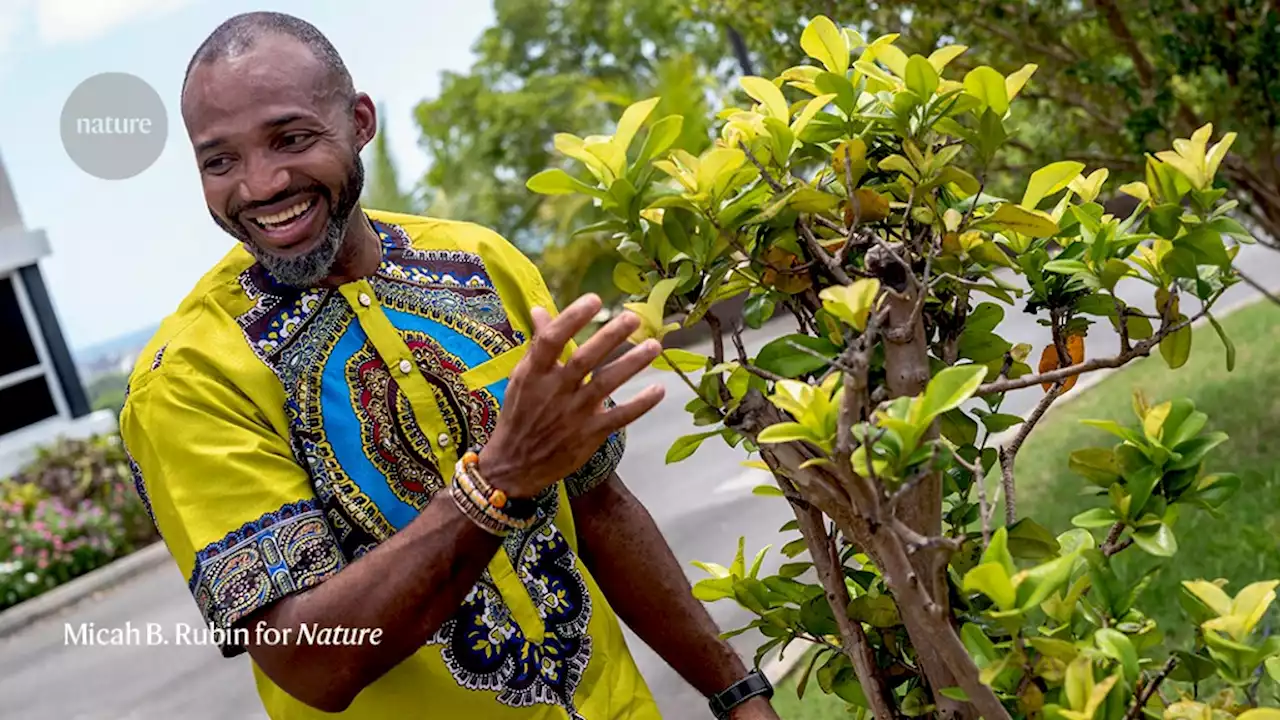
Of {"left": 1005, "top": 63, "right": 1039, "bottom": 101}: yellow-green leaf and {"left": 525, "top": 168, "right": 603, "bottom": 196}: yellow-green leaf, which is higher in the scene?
{"left": 525, "top": 168, "right": 603, "bottom": 196}: yellow-green leaf

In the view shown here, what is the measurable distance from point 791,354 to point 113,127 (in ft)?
7.08

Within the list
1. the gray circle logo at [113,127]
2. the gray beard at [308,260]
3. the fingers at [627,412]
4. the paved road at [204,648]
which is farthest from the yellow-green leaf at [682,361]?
the paved road at [204,648]

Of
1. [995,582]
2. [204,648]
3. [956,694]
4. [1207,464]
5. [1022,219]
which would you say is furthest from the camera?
[204,648]

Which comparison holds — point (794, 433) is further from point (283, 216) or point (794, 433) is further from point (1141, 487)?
point (283, 216)

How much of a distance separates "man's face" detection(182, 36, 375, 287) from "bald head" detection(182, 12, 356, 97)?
0.5 inches

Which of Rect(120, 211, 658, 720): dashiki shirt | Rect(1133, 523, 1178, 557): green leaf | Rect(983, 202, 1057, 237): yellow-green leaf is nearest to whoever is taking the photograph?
Rect(1133, 523, 1178, 557): green leaf

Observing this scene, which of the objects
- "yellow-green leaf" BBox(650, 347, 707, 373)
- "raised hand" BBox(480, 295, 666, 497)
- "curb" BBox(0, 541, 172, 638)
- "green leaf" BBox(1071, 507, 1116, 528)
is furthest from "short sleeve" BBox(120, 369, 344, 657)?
"curb" BBox(0, 541, 172, 638)

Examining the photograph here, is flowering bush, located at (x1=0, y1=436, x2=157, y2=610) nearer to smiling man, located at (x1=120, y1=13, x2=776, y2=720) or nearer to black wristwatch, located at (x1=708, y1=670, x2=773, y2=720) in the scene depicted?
smiling man, located at (x1=120, y1=13, x2=776, y2=720)

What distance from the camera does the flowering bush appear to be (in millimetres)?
10305

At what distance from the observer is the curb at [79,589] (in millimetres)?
9641

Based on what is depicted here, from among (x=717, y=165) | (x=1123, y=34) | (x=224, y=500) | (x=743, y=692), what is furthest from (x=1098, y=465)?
(x=1123, y=34)

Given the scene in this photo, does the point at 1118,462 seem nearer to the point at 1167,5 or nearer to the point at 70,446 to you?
the point at 1167,5

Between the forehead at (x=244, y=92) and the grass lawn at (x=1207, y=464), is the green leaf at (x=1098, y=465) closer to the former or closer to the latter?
the grass lawn at (x=1207, y=464)

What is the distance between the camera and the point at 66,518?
36.2 ft
